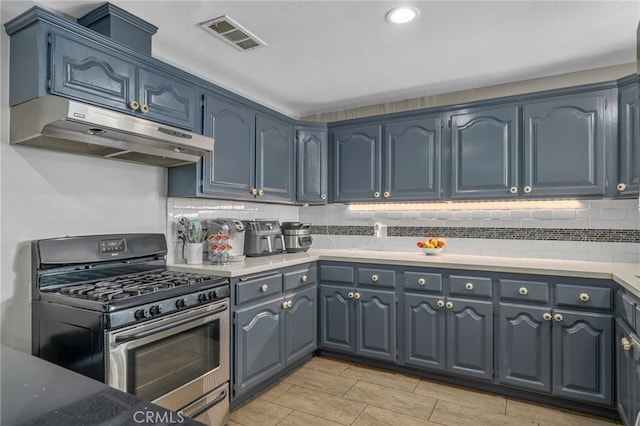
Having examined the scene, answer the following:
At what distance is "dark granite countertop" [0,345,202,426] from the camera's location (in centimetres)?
71

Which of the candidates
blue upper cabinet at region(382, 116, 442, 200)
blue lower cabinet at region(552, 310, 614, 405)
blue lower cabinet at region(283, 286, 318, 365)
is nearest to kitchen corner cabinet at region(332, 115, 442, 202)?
blue upper cabinet at region(382, 116, 442, 200)

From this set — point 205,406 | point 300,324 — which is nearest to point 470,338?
point 300,324

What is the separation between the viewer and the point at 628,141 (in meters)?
2.58

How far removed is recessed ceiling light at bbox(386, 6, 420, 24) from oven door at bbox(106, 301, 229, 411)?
1.97m

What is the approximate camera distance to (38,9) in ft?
5.75

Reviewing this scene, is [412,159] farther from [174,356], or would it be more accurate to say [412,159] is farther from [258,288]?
[174,356]

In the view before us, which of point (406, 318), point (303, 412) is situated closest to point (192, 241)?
point (303, 412)

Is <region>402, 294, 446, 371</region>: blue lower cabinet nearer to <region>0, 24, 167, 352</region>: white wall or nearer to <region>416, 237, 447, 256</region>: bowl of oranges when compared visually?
<region>416, 237, 447, 256</region>: bowl of oranges

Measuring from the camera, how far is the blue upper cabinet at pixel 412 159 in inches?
127

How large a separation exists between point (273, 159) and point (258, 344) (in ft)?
5.12

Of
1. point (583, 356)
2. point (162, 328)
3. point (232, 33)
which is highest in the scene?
point (232, 33)

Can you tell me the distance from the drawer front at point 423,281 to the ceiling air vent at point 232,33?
6.60 ft

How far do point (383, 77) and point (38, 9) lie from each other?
7.48 feet

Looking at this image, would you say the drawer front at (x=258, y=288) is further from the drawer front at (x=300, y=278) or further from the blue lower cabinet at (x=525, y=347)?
the blue lower cabinet at (x=525, y=347)
